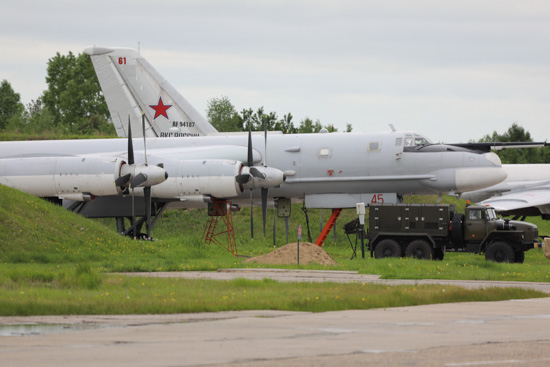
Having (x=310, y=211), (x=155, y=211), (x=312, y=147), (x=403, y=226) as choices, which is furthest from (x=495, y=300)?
(x=310, y=211)

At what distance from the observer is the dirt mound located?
33791mm

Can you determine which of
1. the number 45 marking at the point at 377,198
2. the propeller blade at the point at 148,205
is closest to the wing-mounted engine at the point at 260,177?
the propeller blade at the point at 148,205

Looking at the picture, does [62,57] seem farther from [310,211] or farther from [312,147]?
[312,147]

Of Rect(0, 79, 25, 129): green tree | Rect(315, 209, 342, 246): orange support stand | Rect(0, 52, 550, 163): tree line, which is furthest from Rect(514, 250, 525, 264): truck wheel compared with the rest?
Rect(0, 79, 25, 129): green tree

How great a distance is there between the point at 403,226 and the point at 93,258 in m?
12.8

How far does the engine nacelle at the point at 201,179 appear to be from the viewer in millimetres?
39312

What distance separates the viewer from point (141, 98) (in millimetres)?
49156

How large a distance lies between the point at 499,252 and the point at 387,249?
4.54 meters

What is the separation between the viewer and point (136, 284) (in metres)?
21.0

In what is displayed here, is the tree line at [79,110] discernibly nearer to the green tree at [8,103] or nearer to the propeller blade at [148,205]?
the green tree at [8,103]

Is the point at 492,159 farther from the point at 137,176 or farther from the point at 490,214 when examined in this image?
the point at 137,176

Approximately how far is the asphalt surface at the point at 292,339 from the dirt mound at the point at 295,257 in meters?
17.3

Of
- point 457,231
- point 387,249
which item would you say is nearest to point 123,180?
point 387,249

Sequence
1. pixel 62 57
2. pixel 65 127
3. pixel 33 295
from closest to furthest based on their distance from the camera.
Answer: pixel 33 295 < pixel 65 127 < pixel 62 57
